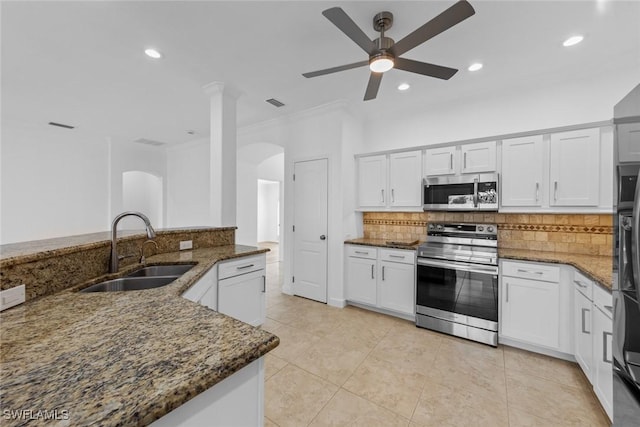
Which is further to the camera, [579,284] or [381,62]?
[579,284]

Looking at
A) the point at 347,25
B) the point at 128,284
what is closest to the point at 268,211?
the point at 128,284

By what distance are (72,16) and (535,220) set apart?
4.72 meters

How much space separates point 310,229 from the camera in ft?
12.6

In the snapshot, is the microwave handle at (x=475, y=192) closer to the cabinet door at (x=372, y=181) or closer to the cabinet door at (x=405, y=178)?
the cabinet door at (x=405, y=178)

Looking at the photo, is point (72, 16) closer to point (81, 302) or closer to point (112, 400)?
point (81, 302)

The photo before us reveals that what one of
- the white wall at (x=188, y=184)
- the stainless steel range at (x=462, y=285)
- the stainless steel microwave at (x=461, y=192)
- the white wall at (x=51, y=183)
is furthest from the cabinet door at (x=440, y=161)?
the white wall at (x=51, y=183)

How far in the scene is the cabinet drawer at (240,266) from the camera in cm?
226

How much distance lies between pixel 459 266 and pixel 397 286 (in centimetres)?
77

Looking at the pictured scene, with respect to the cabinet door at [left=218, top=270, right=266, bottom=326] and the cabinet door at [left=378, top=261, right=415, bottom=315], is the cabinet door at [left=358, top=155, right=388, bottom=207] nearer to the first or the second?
the cabinet door at [left=378, top=261, right=415, bottom=315]

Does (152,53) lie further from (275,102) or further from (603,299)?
(603,299)

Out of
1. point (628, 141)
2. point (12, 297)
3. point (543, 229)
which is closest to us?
point (12, 297)

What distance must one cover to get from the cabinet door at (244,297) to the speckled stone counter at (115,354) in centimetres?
116

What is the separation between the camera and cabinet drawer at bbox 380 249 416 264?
307 centimetres

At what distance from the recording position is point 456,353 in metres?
2.42
